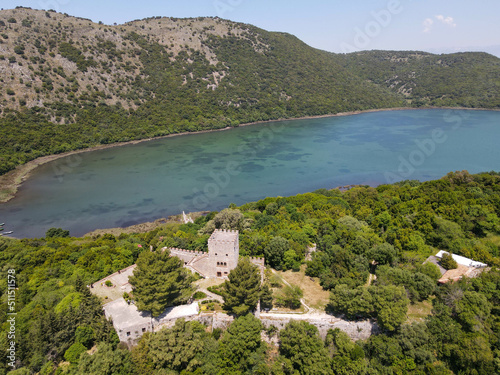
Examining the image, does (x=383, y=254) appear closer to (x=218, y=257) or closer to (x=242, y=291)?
(x=242, y=291)

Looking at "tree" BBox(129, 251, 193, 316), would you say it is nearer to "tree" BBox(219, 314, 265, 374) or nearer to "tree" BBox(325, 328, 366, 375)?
"tree" BBox(219, 314, 265, 374)

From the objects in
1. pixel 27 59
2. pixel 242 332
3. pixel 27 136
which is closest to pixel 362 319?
pixel 242 332

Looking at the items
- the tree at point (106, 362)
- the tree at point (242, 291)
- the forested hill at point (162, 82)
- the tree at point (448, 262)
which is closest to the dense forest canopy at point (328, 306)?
the tree at point (106, 362)

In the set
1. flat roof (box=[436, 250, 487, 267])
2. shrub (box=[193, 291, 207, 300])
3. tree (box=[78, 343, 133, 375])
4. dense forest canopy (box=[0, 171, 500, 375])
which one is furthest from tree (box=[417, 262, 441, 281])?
tree (box=[78, 343, 133, 375])

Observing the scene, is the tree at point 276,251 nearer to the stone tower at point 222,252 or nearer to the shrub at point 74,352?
the stone tower at point 222,252

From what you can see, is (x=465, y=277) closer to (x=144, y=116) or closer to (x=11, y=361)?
(x=11, y=361)

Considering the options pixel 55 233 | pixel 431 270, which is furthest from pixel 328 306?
pixel 55 233

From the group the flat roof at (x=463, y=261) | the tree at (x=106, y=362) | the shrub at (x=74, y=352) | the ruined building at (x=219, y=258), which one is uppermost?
the ruined building at (x=219, y=258)
